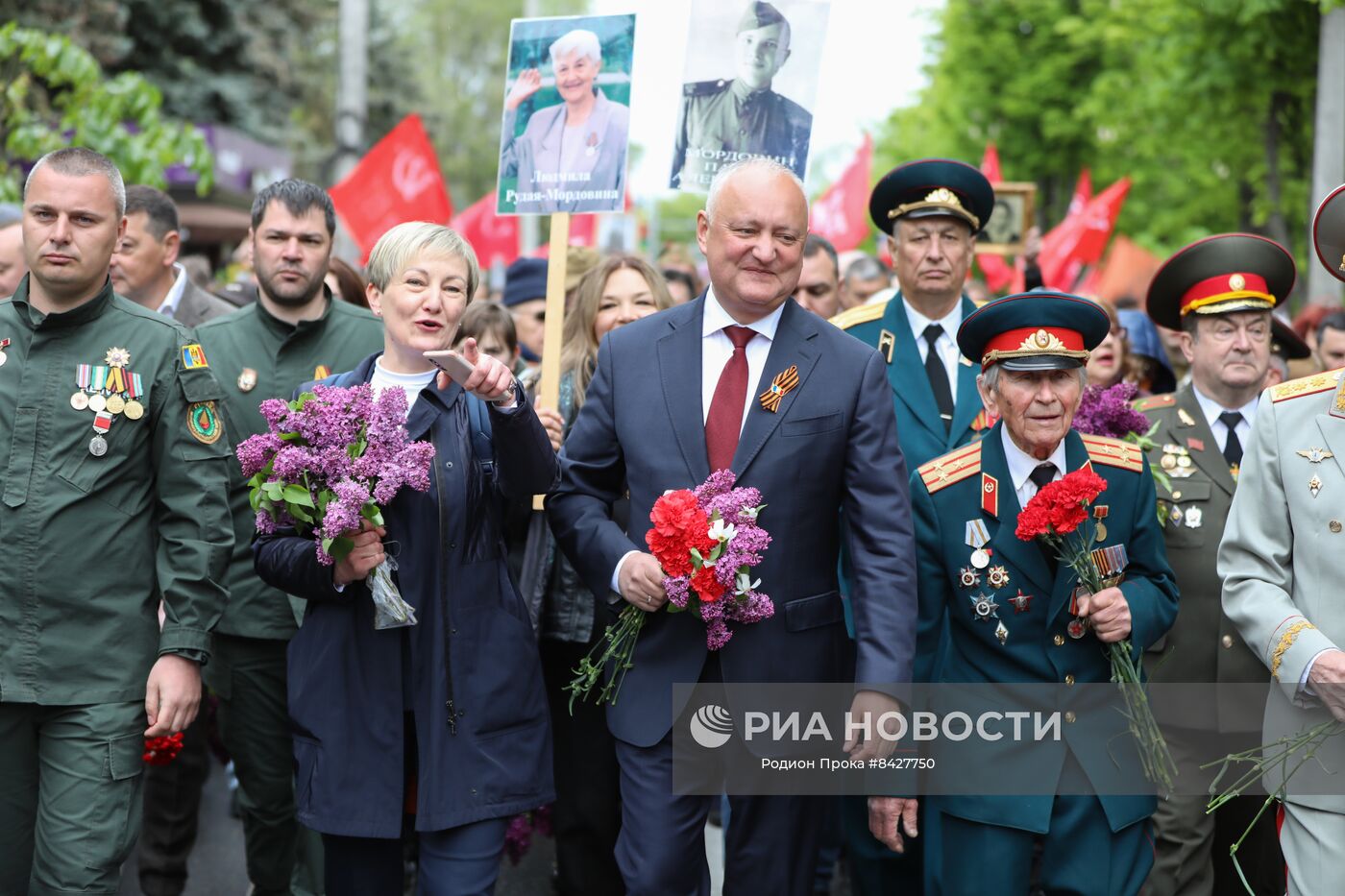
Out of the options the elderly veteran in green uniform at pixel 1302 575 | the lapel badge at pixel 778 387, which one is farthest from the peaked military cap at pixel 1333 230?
the lapel badge at pixel 778 387

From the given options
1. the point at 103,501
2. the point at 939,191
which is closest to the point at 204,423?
the point at 103,501

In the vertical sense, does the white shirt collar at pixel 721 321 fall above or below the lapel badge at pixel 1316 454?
above

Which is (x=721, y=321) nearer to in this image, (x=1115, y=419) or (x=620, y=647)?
(x=620, y=647)

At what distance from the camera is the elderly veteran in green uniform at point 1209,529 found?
5547 mm

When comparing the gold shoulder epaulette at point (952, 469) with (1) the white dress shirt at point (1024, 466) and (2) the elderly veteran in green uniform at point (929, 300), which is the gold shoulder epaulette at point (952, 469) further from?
(2) the elderly veteran in green uniform at point (929, 300)

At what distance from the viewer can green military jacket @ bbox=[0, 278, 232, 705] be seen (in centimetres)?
447

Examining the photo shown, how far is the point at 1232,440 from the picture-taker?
5840 mm

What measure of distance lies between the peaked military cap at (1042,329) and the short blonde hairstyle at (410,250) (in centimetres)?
167

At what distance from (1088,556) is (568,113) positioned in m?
2.74

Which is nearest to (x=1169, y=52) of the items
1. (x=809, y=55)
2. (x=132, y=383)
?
(x=809, y=55)

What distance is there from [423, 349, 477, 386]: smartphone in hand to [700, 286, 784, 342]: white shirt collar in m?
0.78

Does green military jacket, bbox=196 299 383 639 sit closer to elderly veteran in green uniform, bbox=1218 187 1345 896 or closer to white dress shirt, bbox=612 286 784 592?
white dress shirt, bbox=612 286 784 592

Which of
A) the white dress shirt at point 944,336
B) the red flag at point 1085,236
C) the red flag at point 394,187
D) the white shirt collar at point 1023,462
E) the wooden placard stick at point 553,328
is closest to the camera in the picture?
the white shirt collar at point 1023,462

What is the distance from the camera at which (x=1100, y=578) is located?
4672 mm
